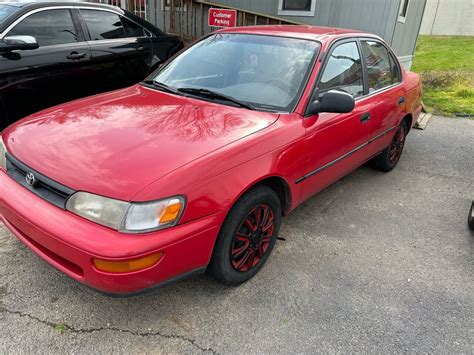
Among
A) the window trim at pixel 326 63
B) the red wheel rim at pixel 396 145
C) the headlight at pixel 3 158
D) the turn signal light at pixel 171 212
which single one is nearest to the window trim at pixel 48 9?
the headlight at pixel 3 158

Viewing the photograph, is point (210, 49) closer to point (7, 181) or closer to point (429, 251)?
point (7, 181)

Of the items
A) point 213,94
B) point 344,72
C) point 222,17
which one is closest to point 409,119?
point 344,72

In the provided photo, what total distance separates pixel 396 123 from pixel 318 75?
1792 millimetres

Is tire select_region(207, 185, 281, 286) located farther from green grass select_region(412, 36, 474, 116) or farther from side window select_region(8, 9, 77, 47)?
green grass select_region(412, 36, 474, 116)

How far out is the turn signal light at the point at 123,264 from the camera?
1833mm

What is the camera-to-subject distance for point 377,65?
390cm

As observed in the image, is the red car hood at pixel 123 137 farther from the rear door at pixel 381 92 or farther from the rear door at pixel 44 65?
the rear door at pixel 44 65

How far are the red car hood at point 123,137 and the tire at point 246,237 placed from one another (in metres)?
0.41

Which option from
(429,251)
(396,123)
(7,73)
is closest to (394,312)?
(429,251)

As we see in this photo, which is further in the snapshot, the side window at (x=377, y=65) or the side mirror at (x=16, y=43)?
the side mirror at (x=16, y=43)

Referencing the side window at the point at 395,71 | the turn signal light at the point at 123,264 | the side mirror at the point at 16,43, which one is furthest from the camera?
the side window at the point at 395,71

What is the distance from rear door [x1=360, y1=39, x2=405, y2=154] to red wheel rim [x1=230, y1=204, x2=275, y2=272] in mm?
1596

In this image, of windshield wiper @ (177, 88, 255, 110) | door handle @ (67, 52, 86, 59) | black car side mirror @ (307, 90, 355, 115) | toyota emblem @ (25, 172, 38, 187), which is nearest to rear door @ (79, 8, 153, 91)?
door handle @ (67, 52, 86, 59)

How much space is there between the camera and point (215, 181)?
2098 millimetres
